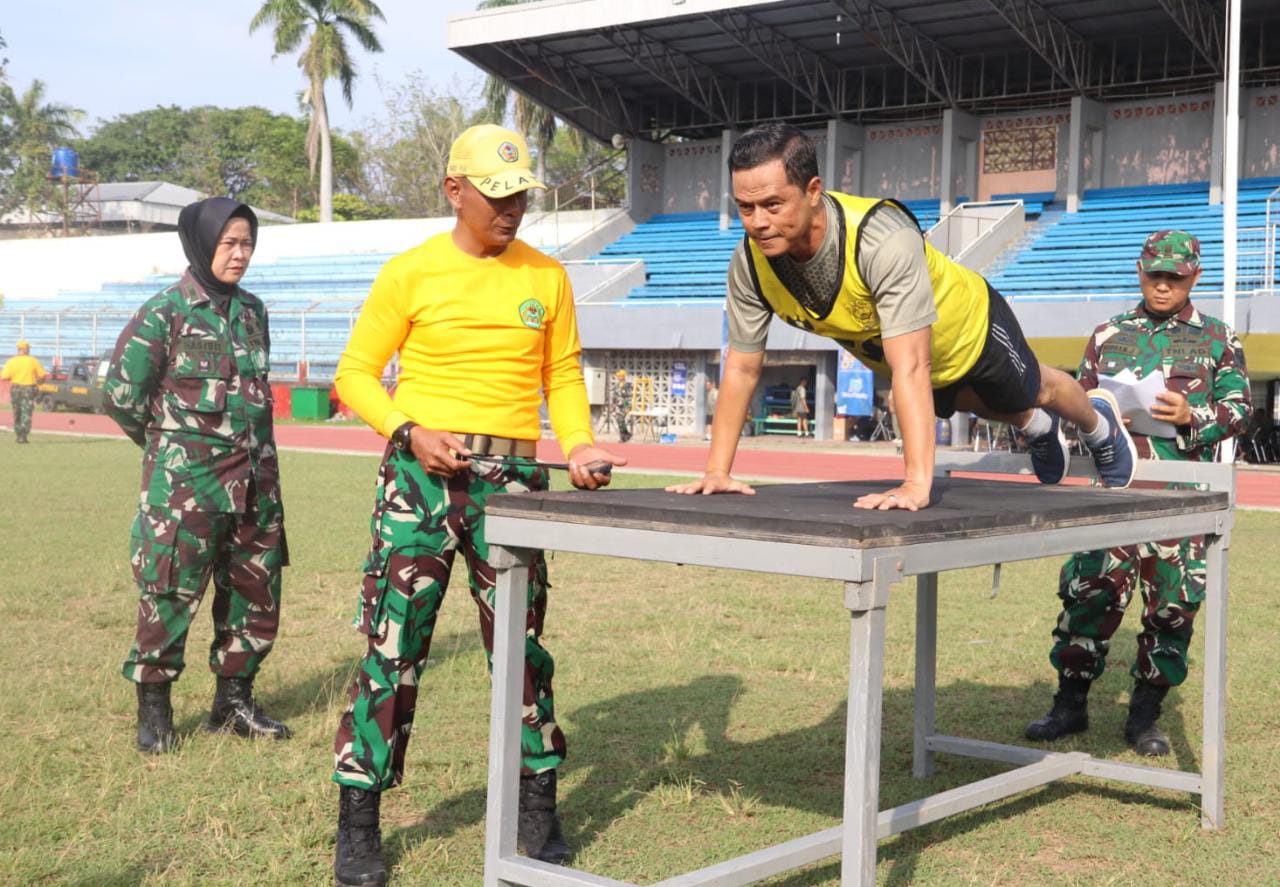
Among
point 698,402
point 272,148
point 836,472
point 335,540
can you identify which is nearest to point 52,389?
point 698,402

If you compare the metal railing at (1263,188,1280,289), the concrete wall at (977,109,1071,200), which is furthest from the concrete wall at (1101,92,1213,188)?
the metal railing at (1263,188,1280,289)

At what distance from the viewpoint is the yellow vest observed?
401 cm

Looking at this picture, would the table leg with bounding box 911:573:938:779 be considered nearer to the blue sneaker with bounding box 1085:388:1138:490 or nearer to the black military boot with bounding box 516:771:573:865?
the blue sneaker with bounding box 1085:388:1138:490

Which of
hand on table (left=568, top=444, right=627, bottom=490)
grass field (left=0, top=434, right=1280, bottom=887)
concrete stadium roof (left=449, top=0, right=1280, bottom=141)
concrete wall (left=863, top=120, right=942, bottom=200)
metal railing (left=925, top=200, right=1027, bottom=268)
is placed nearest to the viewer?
hand on table (left=568, top=444, right=627, bottom=490)

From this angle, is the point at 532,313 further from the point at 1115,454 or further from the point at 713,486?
the point at 1115,454

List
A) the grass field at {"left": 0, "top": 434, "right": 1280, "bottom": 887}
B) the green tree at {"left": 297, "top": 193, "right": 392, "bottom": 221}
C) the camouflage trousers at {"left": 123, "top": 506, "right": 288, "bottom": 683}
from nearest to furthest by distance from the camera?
the grass field at {"left": 0, "top": 434, "right": 1280, "bottom": 887}
the camouflage trousers at {"left": 123, "top": 506, "right": 288, "bottom": 683}
the green tree at {"left": 297, "top": 193, "right": 392, "bottom": 221}

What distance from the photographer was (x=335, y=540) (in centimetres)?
1189

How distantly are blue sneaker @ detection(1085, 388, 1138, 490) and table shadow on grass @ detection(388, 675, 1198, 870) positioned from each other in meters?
1.11

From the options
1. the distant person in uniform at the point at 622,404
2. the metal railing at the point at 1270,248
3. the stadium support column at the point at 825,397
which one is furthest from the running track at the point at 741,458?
the metal railing at the point at 1270,248

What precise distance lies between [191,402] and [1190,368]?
3821mm

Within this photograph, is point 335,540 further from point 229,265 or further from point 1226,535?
point 1226,535

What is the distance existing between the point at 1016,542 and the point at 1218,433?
7.66ft

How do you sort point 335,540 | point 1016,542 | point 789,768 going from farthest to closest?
point 335,540 → point 789,768 → point 1016,542

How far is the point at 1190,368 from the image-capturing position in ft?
18.8
